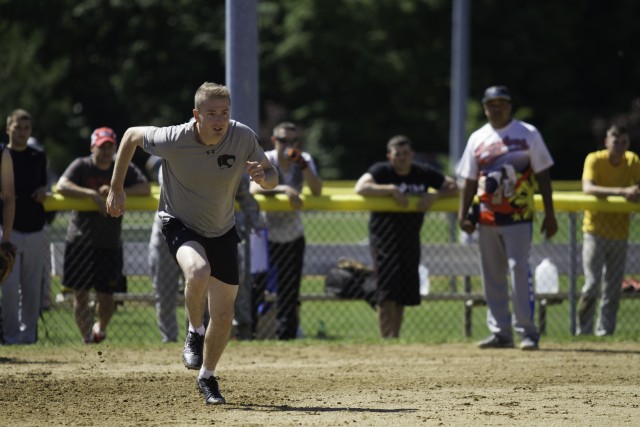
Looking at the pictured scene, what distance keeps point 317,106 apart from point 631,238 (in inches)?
1429

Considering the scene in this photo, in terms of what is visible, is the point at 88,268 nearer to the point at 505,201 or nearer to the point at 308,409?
the point at 505,201

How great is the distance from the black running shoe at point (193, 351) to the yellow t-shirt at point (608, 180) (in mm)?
5546

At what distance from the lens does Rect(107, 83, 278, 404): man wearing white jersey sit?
24.1ft

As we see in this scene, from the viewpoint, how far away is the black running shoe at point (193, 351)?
7.50m

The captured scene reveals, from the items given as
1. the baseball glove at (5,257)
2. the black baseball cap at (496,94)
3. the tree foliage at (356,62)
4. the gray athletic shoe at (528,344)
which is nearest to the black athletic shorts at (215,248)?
the baseball glove at (5,257)

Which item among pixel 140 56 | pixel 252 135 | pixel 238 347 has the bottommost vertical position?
pixel 238 347

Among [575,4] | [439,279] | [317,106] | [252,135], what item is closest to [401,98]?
[317,106]

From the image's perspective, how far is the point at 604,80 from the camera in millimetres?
48500

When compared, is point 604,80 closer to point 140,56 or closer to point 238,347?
point 140,56

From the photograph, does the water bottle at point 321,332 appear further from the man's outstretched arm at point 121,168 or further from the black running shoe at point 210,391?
the man's outstretched arm at point 121,168

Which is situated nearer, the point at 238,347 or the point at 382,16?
the point at 238,347

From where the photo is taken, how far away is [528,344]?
10.6 metres

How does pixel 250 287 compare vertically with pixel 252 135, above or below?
below

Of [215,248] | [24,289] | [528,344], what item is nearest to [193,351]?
[215,248]
